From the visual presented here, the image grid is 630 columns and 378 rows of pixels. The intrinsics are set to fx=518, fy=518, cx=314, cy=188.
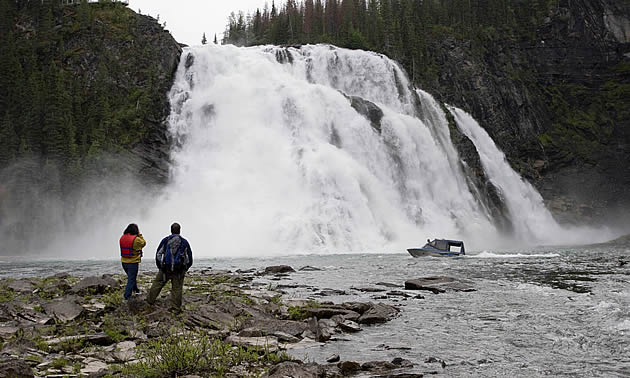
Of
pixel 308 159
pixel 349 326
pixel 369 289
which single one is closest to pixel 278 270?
pixel 369 289

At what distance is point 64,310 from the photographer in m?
10.4

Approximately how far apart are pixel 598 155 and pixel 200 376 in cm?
7706

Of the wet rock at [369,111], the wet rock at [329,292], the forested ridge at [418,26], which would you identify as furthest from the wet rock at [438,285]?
the forested ridge at [418,26]

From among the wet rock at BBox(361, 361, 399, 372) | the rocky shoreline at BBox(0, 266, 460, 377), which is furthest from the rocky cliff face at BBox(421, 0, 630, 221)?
the wet rock at BBox(361, 361, 399, 372)

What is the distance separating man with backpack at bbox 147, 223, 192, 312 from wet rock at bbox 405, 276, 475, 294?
8.08m

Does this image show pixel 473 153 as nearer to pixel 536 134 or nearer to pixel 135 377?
pixel 536 134

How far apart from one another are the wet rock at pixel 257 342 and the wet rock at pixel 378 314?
8.89ft

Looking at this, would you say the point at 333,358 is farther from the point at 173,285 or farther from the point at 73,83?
the point at 73,83

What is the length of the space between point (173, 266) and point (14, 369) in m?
5.14

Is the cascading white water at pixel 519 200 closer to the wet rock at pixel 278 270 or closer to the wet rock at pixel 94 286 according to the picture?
the wet rock at pixel 278 270

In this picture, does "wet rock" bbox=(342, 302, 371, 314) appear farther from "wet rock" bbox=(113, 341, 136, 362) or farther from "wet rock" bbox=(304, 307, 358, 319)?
"wet rock" bbox=(113, 341, 136, 362)

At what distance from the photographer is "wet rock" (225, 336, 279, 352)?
8405 millimetres

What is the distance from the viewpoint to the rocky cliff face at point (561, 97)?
6925 cm

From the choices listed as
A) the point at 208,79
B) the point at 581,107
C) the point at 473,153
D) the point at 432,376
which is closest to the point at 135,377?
the point at 432,376
